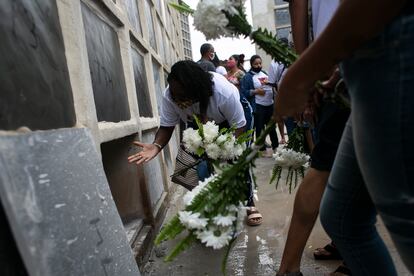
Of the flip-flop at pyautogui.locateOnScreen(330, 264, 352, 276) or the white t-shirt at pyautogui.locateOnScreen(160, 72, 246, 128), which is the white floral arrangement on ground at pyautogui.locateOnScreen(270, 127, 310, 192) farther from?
the white t-shirt at pyautogui.locateOnScreen(160, 72, 246, 128)

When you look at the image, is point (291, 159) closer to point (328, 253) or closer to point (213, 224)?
point (328, 253)

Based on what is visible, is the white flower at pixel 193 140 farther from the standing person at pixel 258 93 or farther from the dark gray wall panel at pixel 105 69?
the standing person at pixel 258 93

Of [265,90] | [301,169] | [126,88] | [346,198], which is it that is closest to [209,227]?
[346,198]

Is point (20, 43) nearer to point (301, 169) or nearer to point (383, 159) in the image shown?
point (383, 159)

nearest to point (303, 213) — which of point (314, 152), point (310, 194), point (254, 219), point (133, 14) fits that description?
point (310, 194)

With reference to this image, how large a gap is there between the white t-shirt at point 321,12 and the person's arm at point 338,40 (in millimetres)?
828

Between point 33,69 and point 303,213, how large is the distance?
1.26 meters

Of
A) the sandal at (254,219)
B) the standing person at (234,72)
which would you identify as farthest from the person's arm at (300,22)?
the standing person at (234,72)

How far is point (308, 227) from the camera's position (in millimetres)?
1869

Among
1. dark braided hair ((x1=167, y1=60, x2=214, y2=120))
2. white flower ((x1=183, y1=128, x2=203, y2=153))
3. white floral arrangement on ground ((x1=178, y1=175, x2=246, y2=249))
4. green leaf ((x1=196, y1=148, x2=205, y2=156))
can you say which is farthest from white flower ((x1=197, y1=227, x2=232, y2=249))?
dark braided hair ((x1=167, y1=60, x2=214, y2=120))

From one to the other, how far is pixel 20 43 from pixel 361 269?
4.47 ft

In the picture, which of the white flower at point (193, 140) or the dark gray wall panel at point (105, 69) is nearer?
the dark gray wall panel at point (105, 69)

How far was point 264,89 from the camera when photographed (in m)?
6.27

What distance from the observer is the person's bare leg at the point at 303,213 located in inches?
69.0
